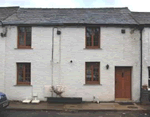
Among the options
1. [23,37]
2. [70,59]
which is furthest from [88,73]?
[23,37]

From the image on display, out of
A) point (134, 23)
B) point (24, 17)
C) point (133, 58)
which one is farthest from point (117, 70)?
point (24, 17)

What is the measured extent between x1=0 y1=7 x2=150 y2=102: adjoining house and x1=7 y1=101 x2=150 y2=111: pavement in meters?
0.74

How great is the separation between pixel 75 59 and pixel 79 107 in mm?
3107

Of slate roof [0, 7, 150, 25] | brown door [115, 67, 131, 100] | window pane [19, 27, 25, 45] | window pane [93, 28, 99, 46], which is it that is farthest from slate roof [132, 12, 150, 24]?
window pane [19, 27, 25, 45]

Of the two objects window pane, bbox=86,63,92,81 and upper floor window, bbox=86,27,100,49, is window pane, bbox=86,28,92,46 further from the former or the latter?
window pane, bbox=86,63,92,81

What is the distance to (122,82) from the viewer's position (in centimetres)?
1169

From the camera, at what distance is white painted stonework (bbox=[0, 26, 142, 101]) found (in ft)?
37.4

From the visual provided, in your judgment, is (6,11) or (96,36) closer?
(96,36)

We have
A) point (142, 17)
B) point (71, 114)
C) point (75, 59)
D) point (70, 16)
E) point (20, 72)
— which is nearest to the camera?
point (71, 114)

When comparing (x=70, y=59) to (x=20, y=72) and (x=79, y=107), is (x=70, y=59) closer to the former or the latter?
(x=79, y=107)

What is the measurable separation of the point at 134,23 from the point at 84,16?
3439mm

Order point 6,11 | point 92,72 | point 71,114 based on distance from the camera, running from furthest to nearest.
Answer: point 6,11
point 92,72
point 71,114

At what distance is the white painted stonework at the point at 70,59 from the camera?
37.4 feet

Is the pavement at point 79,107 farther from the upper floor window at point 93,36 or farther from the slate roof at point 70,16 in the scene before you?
the slate roof at point 70,16
